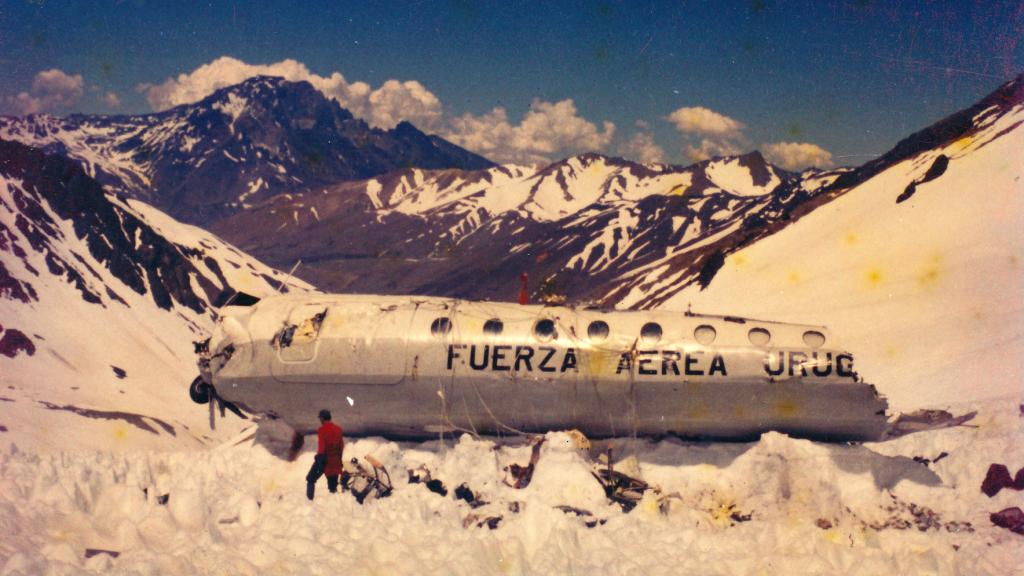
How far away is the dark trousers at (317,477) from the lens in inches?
653

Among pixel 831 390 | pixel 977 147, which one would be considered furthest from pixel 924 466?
pixel 977 147

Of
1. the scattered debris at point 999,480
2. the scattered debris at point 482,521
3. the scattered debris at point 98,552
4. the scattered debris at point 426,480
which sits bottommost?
the scattered debris at point 98,552

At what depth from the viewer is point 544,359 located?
729 inches

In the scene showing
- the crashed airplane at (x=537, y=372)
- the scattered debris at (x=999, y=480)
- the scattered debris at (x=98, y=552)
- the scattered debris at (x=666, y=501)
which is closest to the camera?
the scattered debris at (x=98, y=552)

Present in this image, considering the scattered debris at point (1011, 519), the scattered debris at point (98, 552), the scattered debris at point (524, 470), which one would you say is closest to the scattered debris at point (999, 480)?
the scattered debris at point (1011, 519)

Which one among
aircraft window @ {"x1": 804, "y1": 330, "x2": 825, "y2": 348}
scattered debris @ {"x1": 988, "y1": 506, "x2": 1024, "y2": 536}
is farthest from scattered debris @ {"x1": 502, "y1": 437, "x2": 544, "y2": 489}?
scattered debris @ {"x1": 988, "y1": 506, "x2": 1024, "y2": 536}

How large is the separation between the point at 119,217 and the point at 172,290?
21286mm

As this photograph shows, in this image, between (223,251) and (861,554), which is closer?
(861,554)

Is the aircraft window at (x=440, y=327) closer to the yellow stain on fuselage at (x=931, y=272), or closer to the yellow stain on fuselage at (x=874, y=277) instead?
the yellow stain on fuselage at (x=931, y=272)

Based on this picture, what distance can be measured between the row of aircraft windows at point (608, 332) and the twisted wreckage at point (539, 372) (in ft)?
0.12

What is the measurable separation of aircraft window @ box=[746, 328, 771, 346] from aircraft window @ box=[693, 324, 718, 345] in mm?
1013

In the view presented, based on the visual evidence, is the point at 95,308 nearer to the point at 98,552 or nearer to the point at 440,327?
the point at 440,327

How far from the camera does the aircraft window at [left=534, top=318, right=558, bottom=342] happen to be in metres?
18.8

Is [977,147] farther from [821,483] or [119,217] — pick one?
[119,217]
